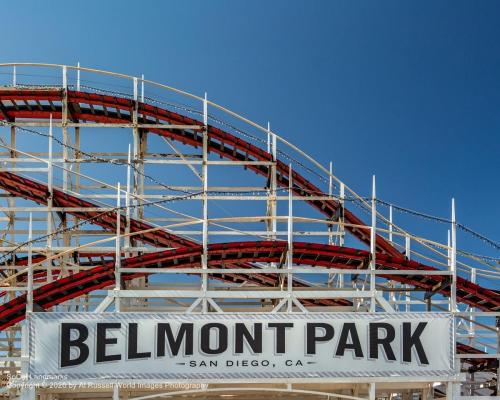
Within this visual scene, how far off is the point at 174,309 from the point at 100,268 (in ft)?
10.6

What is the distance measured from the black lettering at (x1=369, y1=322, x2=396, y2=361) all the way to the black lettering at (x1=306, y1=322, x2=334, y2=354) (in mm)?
1050

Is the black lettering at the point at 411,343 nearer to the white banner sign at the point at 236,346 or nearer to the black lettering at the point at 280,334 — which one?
the white banner sign at the point at 236,346

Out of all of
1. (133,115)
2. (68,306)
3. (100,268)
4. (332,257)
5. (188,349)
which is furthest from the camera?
(133,115)

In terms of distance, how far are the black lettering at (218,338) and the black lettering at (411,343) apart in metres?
4.56

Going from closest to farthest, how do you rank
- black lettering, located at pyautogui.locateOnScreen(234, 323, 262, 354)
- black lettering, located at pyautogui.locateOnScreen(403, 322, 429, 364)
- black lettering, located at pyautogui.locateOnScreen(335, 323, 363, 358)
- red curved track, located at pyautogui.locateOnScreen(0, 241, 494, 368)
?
black lettering, located at pyautogui.locateOnScreen(234, 323, 262, 354) < black lettering, located at pyautogui.locateOnScreen(335, 323, 363, 358) < black lettering, located at pyautogui.locateOnScreen(403, 322, 429, 364) < red curved track, located at pyautogui.locateOnScreen(0, 241, 494, 368)

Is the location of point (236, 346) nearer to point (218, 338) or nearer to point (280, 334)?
point (218, 338)

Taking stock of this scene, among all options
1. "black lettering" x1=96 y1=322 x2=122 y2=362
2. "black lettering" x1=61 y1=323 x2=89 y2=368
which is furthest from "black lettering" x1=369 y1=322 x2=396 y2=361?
"black lettering" x1=61 y1=323 x2=89 y2=368

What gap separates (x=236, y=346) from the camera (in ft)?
59.9

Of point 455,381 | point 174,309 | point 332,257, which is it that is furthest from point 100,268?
point 455,381

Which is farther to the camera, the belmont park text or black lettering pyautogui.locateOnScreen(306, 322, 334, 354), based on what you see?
black lettering pyautogui.locateOnScreen(306, 322, 334, 354)

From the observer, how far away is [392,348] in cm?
1855

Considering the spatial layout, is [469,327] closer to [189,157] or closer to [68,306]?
[189,157]

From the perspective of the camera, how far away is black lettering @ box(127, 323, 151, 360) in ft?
59.2

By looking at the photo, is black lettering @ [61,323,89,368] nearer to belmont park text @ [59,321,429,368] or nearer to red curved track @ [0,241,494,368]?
belmont park text @ [59,321,429,368]
